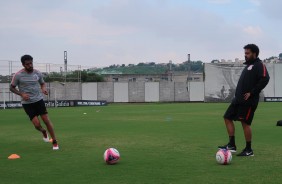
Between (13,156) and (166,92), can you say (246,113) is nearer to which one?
(13,156)

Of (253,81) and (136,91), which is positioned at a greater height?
(253,81)

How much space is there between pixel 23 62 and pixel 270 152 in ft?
18.1

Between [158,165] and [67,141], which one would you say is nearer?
[158,165]

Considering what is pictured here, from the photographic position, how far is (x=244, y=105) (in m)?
8.84

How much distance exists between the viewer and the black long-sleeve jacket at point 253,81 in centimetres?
871

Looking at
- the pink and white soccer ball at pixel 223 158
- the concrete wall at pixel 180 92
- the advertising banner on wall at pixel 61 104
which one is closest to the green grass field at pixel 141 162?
the pink and white soccer ball at pixel 223 158

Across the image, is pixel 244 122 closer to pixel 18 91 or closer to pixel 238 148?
pixel 238 148

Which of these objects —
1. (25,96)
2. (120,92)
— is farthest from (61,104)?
(25,96)

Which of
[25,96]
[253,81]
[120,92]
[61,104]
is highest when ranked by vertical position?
[253,81]

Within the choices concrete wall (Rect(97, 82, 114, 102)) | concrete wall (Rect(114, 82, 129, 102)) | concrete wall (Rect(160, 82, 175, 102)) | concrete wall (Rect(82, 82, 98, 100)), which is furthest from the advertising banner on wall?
concrete wall (Rect(160, 82, 175, 102))

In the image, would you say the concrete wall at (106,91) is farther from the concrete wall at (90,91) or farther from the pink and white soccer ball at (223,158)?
the pink and white soccer ball at (223,158)

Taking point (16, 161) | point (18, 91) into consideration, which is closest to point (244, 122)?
point (16, 161)

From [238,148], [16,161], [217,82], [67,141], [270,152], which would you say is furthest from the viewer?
[217,82]

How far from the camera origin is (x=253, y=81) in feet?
29.1
